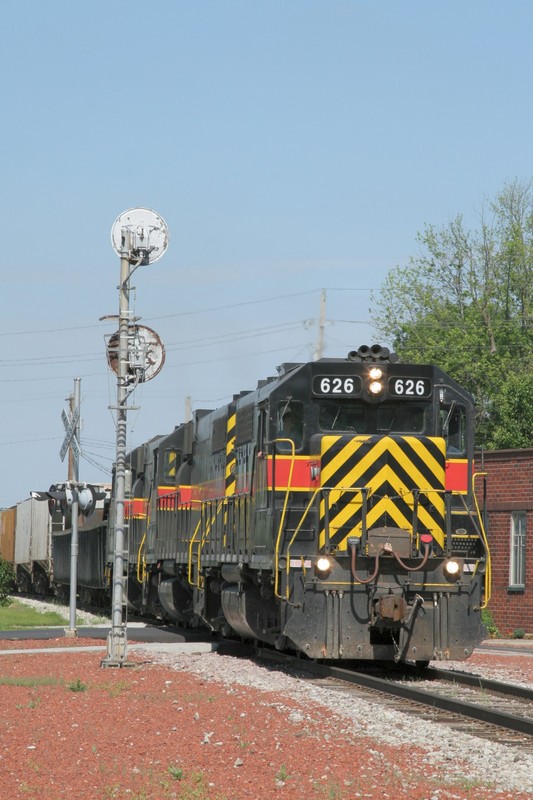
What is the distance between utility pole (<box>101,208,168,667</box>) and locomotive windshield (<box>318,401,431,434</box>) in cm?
315

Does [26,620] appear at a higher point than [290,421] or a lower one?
lower

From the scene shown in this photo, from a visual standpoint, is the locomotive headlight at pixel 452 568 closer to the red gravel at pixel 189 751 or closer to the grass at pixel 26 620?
the red gravel at pixel 189 751

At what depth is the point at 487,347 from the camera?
5522 centimetres

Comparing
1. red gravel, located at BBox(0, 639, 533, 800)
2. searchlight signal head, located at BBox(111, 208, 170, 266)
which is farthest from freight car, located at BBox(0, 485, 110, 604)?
red gravel, located at BBox(0, 639, 533, 800)

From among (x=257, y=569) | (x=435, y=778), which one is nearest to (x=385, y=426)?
(x=257, y=569)

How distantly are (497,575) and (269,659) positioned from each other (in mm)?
13260

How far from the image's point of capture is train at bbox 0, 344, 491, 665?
49.5 feet

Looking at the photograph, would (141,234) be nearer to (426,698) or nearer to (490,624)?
(426,698)

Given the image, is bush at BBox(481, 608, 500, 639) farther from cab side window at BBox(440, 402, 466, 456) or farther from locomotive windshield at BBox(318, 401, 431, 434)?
locomotive windshield at BBox(318, 401, 431, 434)

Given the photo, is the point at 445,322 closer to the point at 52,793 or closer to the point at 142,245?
the point at 142,245

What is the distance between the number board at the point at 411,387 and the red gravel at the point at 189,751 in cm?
433

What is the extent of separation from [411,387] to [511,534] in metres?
14.5

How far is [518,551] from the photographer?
97.7ft

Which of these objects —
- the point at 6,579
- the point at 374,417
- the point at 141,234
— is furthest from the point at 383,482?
the point at 6,579
